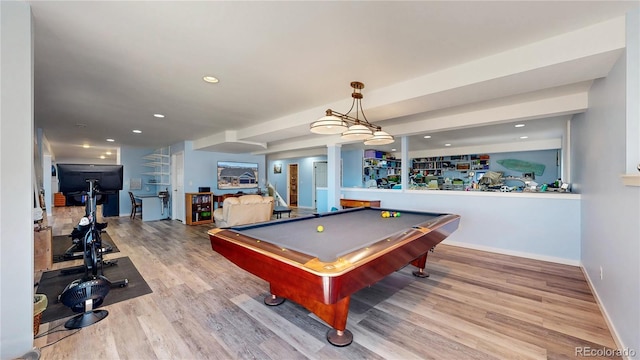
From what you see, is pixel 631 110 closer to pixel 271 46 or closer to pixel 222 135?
pixel 271 46

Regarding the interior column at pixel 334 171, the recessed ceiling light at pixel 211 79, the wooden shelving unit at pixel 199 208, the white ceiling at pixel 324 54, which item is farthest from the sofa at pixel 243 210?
the recessed ceiling light at pixel 211 79

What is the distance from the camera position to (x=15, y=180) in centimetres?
165

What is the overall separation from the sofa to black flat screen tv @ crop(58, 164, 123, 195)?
77.5 inches

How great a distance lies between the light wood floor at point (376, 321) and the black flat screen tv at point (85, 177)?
120cm

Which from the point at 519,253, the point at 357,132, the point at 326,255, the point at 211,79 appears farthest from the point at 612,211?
the point at 211,79

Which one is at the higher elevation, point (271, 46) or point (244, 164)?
point (271, 46)

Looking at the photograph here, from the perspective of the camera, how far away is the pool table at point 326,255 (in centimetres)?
139

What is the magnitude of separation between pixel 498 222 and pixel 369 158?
4.28 metres

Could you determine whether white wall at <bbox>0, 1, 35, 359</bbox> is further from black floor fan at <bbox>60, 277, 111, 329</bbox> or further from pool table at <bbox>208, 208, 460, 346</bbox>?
pool table at <bbox>208, 208, 460, 346</bbox>

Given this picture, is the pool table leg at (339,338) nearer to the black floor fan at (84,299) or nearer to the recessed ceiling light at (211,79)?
the black floor fan at (84,299)

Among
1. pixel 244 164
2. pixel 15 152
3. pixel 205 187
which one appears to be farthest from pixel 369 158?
pixel 15 152

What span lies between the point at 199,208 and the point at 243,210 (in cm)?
261

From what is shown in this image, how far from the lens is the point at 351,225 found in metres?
2.76

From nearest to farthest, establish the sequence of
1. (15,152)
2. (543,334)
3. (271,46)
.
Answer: (15,152) → (543,334) → (271,46)
